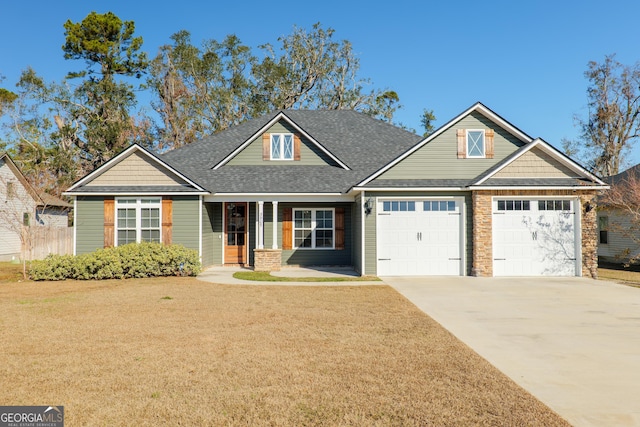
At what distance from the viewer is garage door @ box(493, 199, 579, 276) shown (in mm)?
14094

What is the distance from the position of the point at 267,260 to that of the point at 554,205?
34.5 feet

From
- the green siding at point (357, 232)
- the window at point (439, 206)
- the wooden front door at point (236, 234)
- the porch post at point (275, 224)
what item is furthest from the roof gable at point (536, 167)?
the wooden front door at point (236, 234)

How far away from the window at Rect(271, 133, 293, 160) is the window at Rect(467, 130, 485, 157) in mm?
7615

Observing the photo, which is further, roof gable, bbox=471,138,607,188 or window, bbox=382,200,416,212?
window, bbox=382,200,416,212

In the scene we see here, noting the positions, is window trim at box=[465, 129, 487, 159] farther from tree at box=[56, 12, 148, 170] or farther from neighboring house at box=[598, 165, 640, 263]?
tree at box=[56, 12, 148, 170]

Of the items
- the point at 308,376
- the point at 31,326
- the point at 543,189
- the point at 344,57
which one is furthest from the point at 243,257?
the point at 344,57

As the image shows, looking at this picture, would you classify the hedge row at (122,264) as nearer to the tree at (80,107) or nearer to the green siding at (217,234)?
the green siding at (217,234)

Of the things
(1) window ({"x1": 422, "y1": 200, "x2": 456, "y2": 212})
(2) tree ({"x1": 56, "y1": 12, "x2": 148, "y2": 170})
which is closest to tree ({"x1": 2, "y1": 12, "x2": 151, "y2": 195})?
(2) tree ({"x1": 56, "y1": 12, "x2": 148, "y2": 170})

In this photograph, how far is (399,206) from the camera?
566 inches

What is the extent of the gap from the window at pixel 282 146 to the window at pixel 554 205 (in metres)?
10.2

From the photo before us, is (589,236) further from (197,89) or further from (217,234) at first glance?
(197,89)

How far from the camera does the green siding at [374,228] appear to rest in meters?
14.2

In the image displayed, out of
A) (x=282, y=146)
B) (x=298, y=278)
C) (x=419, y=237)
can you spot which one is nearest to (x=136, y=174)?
(x=282, y=146)

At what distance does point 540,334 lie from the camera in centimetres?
690
